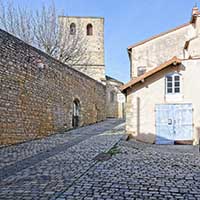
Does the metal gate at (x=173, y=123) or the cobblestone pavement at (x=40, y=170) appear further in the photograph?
the metal gate at (x=173, y=123)

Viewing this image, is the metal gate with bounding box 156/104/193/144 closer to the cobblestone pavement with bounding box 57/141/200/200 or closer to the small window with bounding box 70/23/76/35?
the cobblestone pavement with bounding box 57/141/200/200

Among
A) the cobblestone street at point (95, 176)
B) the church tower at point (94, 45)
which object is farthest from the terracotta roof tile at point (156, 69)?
the church tower at point (94, 45)

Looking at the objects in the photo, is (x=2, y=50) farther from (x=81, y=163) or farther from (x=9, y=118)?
(x=81, y=163)

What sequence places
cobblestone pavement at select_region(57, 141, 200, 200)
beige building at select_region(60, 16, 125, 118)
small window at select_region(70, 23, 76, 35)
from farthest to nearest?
beige building at select_region(60, 16, 125, 118) < small window at select_region(70, 23, 76, 35) < cobblestone pavement at select_region(57, 141, 200, 200)

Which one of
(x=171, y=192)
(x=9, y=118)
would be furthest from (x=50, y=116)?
(x=171, y=192)

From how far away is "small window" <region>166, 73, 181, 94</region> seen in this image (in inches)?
528

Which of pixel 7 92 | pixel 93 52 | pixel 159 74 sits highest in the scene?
pixel 93 52

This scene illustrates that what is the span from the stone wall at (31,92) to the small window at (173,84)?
20.8ft

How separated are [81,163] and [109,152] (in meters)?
2.02

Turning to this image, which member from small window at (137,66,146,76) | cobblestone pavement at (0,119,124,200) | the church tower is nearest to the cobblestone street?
cobblestone pavement at (0,119,124,200)

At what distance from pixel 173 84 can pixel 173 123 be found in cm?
191

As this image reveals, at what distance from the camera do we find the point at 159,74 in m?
13.6

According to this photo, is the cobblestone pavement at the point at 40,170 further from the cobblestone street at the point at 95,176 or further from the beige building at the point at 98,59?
the beige building at the point at 98,59

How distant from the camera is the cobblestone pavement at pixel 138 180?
4855 mm
